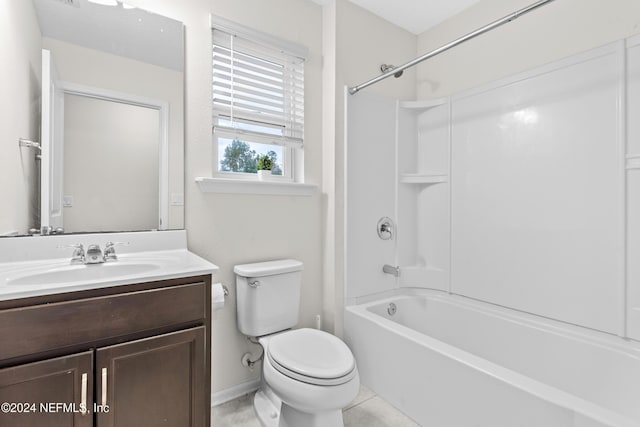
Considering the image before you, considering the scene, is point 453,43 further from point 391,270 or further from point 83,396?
point 83,396

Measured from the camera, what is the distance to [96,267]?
1.33 m

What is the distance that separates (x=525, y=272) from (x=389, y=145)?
1200mm

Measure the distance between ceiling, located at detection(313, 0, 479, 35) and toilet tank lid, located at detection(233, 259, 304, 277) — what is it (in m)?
1.72

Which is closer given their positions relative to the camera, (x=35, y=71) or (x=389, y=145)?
(x=35, y=71)

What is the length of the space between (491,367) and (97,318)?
150 cm

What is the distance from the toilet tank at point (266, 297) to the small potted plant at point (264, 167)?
54 centimetres

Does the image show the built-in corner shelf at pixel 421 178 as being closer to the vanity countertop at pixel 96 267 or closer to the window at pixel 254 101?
the window at pixel 254 101

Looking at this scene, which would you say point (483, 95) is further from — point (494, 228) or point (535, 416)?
point (535, 416)

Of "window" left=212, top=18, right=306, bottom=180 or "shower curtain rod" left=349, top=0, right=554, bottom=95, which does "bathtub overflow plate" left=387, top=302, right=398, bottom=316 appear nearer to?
"window" left=212, top=18, right=306, bottom=180

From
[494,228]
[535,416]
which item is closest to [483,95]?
[494,228]

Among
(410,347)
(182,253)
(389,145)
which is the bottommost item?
(410,347)

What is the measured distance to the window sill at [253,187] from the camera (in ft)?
5.68

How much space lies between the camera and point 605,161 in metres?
1.62

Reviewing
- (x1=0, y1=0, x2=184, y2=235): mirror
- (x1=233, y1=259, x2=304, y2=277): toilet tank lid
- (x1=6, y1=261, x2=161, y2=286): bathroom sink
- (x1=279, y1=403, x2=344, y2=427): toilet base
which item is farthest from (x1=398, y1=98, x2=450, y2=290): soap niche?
(x1=6, y1=261, x2=161, y2=286): bathroom sink
